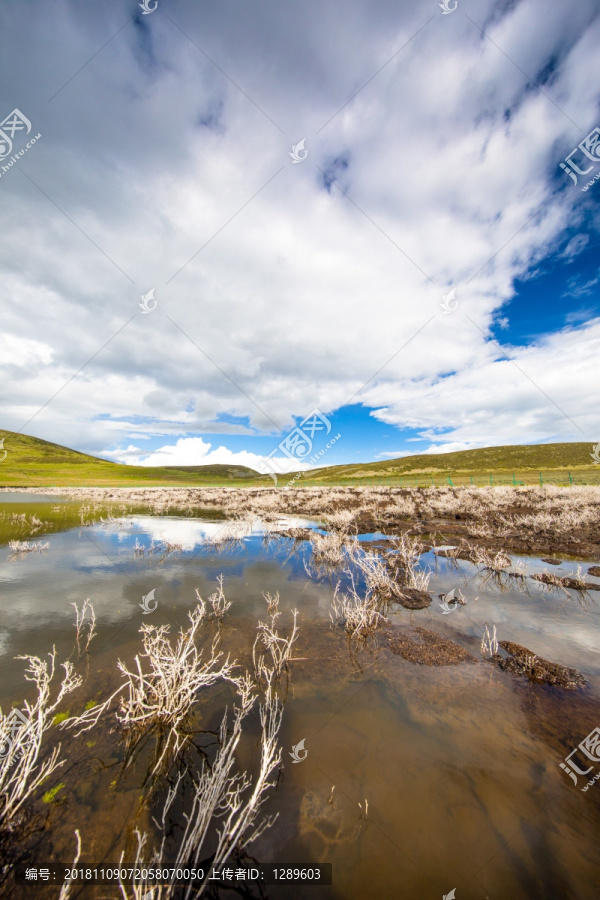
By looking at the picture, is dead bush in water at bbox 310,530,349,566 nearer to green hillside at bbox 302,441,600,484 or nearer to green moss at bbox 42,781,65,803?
green moss at bbox 42,781,65,803

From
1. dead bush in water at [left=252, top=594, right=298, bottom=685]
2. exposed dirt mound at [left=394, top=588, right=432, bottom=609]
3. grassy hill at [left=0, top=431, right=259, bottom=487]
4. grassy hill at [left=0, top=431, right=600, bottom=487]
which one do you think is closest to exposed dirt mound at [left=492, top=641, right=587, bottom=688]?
exposed dirt mound at [left=394, top=588, right=432, bottom=609]

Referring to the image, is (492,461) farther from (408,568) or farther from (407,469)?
(408,568)

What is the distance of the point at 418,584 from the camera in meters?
9.36

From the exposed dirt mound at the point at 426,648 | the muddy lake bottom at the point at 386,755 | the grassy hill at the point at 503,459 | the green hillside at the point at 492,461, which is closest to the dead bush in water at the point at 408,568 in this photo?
the muddy lake bottom at the point at 386,755

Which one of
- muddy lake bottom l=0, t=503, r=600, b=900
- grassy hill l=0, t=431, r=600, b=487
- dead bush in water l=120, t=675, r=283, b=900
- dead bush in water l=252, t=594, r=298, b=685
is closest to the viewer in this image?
dead bush in water l=120, t=675, r=283, b=900

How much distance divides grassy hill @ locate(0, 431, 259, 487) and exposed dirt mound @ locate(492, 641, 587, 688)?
52842mm

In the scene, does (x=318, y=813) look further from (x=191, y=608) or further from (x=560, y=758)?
(x=191, y=608)

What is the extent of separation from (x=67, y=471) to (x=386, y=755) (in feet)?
345

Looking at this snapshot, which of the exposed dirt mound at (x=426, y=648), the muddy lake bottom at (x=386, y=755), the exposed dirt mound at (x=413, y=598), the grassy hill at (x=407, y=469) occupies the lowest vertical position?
the muddy lake bottom at (x=386, y=755)

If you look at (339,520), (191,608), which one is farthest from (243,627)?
(339,520)

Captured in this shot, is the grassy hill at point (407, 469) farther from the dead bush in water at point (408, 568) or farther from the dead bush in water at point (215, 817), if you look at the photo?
the dead bush in water at point (215, 817)

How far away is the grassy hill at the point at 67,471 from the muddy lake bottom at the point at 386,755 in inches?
1904

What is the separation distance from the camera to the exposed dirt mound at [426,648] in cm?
584

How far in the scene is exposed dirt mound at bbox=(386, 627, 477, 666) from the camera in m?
5.84
